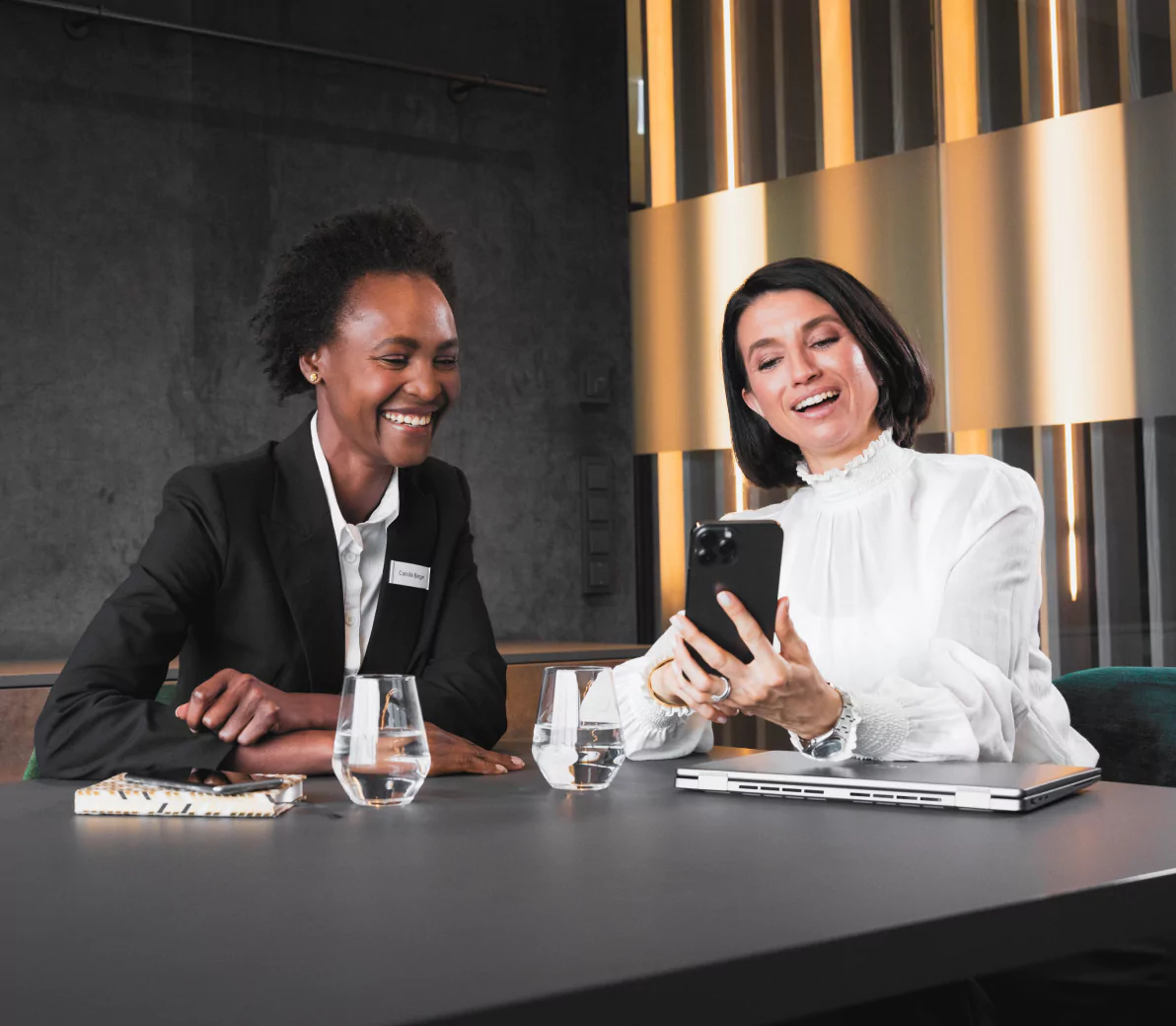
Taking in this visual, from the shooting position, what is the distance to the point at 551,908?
0.81 meters

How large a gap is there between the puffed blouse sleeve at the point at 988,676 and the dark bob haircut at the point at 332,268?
926 mm

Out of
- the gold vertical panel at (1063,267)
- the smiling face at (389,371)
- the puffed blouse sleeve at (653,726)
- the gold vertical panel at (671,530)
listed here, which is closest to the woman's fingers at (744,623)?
the puffed blouse sleeve at (653,726)

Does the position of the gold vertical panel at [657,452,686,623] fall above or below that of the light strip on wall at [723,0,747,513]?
below

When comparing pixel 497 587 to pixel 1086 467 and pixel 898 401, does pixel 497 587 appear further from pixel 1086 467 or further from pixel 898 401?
pixel 898 401

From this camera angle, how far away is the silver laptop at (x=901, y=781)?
1148 mm

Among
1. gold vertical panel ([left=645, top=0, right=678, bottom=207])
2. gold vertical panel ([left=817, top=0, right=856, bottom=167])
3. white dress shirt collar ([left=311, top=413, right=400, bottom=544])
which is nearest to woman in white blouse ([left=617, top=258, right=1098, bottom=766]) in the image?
white dress shirt collar ([left=311, top=413, right=400, bottom=544])

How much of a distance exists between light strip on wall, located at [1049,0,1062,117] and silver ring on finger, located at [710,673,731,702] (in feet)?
8.43

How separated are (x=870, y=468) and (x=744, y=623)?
2.50 feet

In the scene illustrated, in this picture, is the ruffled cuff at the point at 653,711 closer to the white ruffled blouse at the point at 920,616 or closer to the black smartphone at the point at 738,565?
the white ruffled blouse at the point at 920,616

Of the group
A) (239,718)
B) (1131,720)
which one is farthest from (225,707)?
(1131,720)

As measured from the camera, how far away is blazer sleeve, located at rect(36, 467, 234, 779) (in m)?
1.44

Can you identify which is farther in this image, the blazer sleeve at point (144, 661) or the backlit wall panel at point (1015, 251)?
the backlit wall panel at point (1015, 251)

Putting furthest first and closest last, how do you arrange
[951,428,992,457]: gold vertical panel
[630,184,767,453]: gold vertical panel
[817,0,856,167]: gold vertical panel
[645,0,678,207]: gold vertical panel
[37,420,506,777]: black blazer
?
[645,0,678,207]: gold vertical panel, [630,184,767,453]: gold vertical panel, [817,0,856,167]: gold vertical panel, [951,428,992,457]: gold vertical panel, [37,420,506,777]: black blazer

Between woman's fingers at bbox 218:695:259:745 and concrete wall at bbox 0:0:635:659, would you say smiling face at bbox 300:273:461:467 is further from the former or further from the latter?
concrete wall at bbox 0:0:635:659
